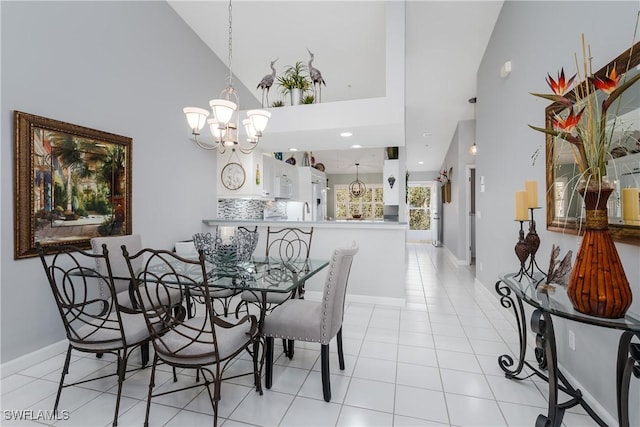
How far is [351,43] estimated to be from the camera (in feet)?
13.4

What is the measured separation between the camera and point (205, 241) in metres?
2.37

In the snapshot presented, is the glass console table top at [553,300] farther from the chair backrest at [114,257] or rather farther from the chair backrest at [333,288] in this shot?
the chair backrest at [114,257]

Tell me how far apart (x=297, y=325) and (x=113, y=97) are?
9.34 ft

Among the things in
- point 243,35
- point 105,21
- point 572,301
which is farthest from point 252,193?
point 572,301

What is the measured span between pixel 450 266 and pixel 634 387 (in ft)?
16.6

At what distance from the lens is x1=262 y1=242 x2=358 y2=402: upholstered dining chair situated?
185 cm

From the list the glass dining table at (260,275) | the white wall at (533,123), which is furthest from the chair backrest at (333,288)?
the white wall at (533,123)

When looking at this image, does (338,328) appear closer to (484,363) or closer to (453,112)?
(484,363)

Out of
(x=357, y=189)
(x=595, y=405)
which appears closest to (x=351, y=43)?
(x=595, y=405)

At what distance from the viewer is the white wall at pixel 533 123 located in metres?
1.60

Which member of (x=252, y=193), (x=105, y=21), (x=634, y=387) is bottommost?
(x=634, y=387)

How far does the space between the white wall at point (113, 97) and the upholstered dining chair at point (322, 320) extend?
1.94 metres

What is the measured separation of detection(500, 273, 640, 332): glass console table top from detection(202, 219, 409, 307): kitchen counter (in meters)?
1.61

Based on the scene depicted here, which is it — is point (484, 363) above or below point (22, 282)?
below
